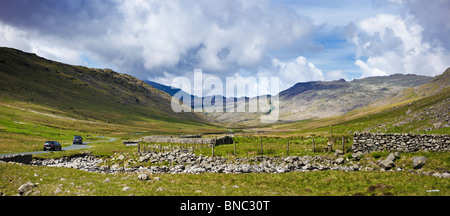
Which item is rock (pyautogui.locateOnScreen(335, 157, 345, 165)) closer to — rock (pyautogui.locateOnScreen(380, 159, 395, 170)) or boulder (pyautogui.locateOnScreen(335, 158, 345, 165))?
boulder (pyautogui.locateOnScreen(335, 158, 345, 165))

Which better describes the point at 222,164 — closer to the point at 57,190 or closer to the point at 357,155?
the point at 357,155

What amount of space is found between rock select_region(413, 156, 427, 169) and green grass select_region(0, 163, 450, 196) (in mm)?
2507

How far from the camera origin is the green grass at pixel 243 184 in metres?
20.0

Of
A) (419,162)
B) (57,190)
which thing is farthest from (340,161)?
(57,190)

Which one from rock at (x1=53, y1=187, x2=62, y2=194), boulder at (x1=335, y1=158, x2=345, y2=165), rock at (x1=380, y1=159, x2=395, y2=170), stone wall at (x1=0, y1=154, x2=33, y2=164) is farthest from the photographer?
stone wall at (x1=0, y1=154, x2=33, y2=164)

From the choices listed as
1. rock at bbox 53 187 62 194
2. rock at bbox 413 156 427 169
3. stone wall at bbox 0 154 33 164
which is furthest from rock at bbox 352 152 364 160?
stone wall at bbox 0 154 33 164

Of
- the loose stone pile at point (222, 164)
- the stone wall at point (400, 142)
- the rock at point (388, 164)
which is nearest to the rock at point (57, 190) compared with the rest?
the loose stone pile at point (222, 164)

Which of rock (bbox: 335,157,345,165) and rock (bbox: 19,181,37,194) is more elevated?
rock (bbox: 335,157,345,165)

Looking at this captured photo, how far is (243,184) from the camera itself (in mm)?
27469

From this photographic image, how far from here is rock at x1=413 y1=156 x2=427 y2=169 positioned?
26.8m

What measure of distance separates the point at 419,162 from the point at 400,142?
6.80 metres
